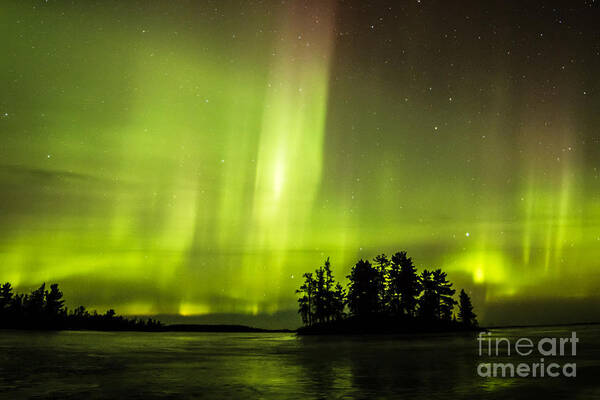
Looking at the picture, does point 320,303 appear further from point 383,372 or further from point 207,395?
point 207,395

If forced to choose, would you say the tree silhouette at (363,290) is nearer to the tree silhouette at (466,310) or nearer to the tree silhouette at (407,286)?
the tree silhouette at (407,286)

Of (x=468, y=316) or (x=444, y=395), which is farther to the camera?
(x=468, y=316)

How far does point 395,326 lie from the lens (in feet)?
373

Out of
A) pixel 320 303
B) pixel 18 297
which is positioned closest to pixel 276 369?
pixel 320 303

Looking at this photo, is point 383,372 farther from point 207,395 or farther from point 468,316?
point 468,316

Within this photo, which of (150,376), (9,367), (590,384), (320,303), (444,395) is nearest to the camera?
(444,395)

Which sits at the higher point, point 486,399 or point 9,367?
point 486,399

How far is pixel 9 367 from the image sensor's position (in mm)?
26656

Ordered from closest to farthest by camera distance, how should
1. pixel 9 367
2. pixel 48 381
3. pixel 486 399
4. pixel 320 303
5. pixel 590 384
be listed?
pixel 486 399 < pixel 590 384 < pixel 48 381 < pixel 9 367 < pixel 320 303

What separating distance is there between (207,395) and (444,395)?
8345 millimetres

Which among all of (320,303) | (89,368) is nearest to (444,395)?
(89,368)

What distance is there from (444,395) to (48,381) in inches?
640

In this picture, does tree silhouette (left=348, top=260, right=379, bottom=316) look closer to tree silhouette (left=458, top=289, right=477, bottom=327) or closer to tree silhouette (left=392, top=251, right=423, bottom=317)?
tree silhouette (left=392, top=251, right=423, bottom=317)

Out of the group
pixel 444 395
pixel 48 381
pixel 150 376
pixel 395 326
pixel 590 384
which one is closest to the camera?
pixel 444 395
